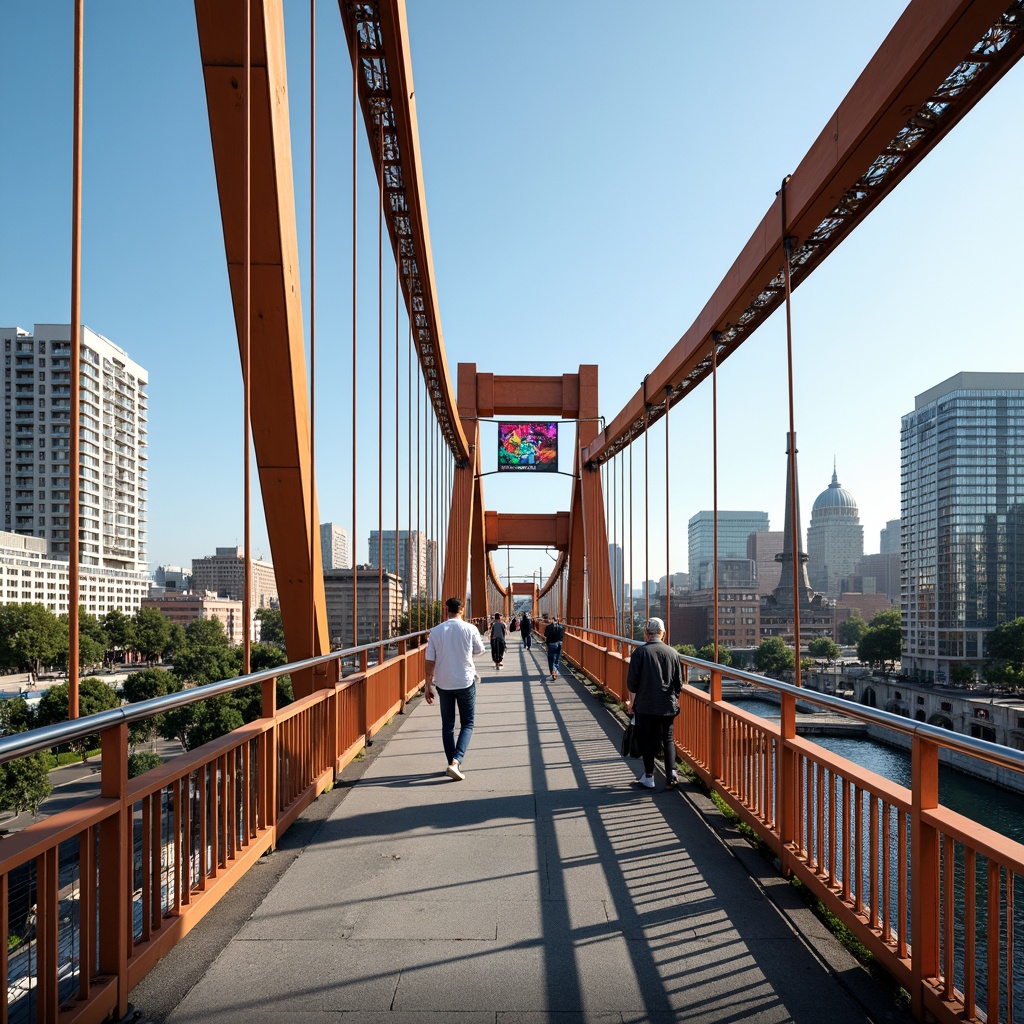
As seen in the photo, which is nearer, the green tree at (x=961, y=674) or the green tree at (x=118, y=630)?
the green tree at (x=961, y=674)

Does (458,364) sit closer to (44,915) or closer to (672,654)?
(672,654)

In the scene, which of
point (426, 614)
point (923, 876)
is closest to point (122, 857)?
point (923, 876)

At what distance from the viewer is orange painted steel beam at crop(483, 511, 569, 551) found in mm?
40031

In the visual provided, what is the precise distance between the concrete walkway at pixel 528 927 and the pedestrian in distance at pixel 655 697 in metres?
0.36

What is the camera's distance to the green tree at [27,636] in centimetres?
6259

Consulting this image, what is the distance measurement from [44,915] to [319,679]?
3.95m

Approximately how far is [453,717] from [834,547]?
297 feet

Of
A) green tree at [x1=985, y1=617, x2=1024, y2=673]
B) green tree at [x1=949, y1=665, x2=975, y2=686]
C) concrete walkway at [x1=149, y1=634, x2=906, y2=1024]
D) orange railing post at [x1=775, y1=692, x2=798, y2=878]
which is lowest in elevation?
green tree at [x1=949, y1=665, x2=975, y2=686]

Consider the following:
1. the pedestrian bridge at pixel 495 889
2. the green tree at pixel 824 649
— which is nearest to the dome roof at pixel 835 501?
the green tree at pixel 824 649

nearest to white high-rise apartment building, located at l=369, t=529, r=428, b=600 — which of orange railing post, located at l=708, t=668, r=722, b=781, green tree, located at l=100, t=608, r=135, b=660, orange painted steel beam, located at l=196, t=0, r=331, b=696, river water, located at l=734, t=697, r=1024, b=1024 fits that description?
orange painted steel beam, located at l=196, t=0, r=331, b=696

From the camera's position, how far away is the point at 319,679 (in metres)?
6.11

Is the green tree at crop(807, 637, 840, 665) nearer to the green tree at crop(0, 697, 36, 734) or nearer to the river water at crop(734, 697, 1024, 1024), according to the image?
the river water at crop(734, 697, 1024, 1024)

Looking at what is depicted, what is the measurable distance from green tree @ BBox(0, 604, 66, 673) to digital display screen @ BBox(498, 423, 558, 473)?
52.9 m

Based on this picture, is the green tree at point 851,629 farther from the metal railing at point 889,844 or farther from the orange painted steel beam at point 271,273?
the metal railing at point 889,844
